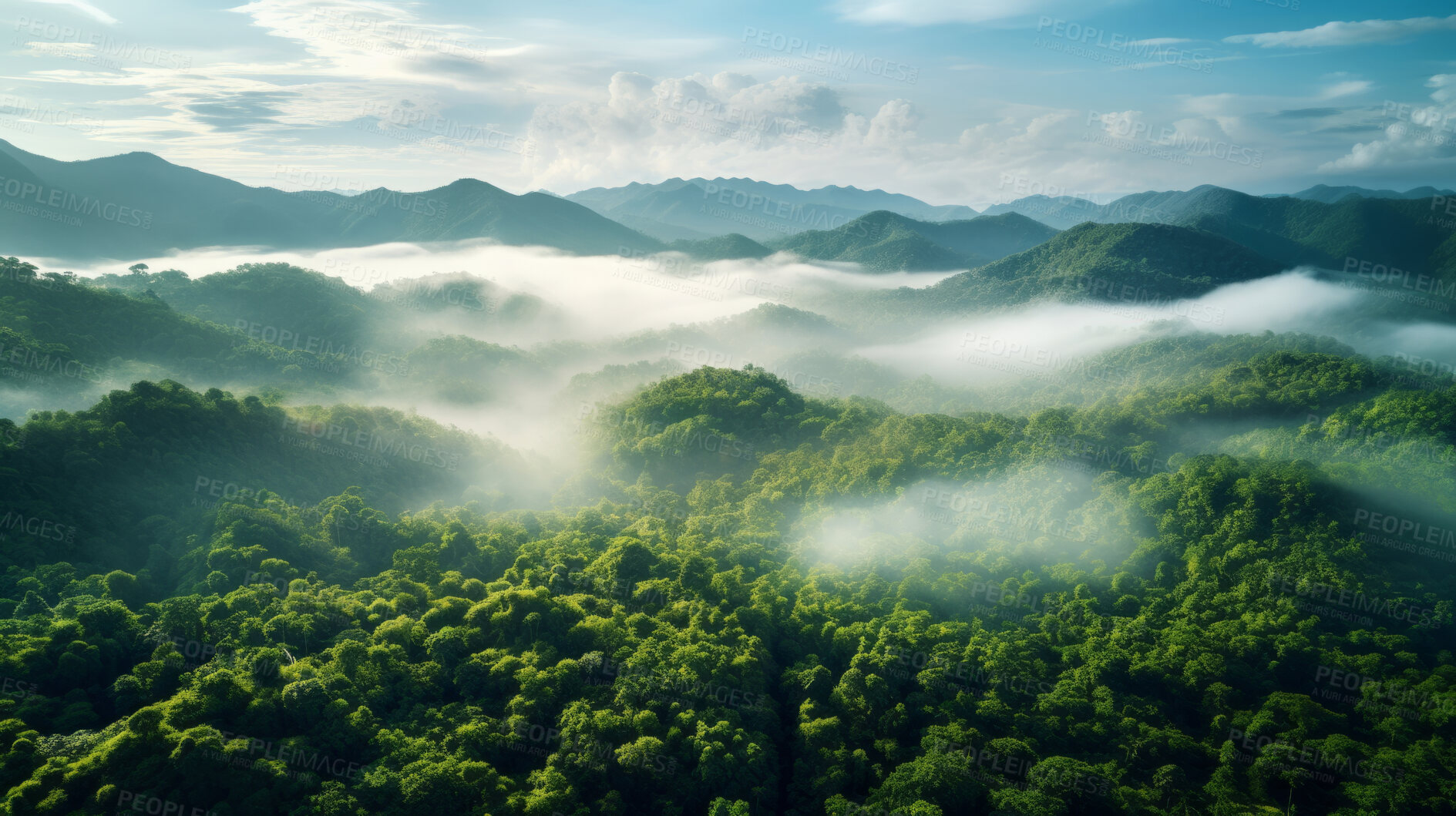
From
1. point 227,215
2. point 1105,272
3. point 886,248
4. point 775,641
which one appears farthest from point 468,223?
point 775,641

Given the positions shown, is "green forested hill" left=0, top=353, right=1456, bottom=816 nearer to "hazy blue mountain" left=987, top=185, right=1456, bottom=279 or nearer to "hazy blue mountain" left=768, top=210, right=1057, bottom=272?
"hazy blue mountain" left=987, top=185, right=1456, bottom=279

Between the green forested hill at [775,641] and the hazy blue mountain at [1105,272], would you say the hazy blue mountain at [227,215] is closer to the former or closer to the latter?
the hazy blue mountain at [1105,272]

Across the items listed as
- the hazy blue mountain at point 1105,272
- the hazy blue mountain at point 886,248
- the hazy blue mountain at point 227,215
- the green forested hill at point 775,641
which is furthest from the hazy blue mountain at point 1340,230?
the hazy blue mountain at point 227,215

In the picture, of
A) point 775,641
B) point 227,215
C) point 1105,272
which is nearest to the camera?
point 775,641

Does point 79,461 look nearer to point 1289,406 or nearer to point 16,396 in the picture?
point 16,396

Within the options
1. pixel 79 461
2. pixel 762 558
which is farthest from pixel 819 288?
pixel 79 461

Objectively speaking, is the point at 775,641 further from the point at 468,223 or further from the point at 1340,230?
the point at 1340,230

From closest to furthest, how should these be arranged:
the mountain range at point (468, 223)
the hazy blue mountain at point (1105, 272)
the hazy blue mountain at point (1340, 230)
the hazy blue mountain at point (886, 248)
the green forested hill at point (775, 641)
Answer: the green forested hill at point (775, 641) → the hazy blue mountain at point (1105, 272) → the mountain range at point (468, 223) → the hazy blue mountain at point (1340, 230) → the hazy blue mountain at point (886, 248)

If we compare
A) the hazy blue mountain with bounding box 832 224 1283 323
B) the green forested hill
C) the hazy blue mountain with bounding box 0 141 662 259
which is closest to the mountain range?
the hazy blue mountain with bounding box 0 141 662 259
